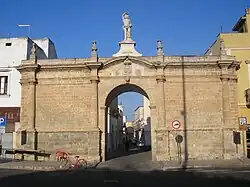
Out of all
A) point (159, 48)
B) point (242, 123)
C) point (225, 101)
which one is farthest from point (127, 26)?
point (242, 123)

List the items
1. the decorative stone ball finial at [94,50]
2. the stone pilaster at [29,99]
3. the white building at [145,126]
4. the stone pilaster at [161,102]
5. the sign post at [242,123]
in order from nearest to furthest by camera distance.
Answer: the sign post at [242,123] < the stone pilaster at [161,102] < the stone pilaster at [29,99] < the decorative stone ball finial at [94,50] < the white building at [145,126]

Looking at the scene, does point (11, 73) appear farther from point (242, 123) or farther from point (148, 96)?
point (242, 123)

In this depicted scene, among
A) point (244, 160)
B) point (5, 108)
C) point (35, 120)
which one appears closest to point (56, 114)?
point (35, 120)

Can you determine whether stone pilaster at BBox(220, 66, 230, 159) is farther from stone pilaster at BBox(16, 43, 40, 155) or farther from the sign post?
stone pilaster at BBox(16, 43, 40, 155)

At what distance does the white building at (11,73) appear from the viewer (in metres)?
27.8

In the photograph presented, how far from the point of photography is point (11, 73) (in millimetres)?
28578

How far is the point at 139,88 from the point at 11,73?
11.1m

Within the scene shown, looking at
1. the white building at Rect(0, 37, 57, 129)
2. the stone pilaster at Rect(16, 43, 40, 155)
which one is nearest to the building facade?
the stone pilaster at Rect(16, 43, 40, 155)

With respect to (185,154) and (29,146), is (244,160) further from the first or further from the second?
(29,146)

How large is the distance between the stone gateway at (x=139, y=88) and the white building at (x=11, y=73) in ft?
9.70

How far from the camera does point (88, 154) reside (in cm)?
2411

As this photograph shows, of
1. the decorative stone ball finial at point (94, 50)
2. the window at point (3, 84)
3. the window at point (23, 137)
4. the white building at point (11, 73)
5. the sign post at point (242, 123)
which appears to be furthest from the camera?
the window at point (3, 84)

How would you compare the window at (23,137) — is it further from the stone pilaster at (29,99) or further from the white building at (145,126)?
the white building at (145,126)

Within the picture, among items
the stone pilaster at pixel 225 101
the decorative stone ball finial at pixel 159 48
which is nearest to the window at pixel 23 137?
the decorative stone ball finial at pixel 159 48
